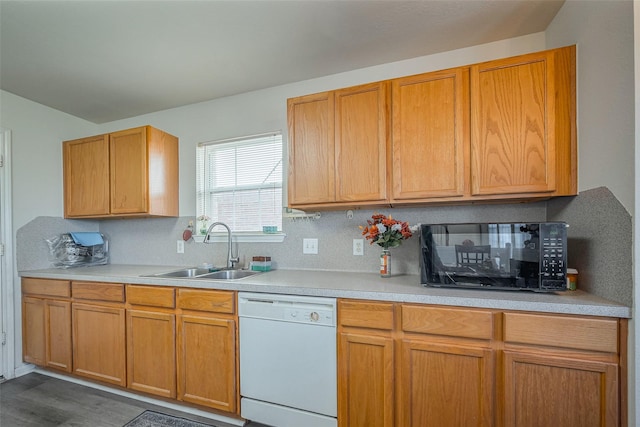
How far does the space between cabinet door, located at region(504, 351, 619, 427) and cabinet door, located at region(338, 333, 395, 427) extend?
1.74 ft

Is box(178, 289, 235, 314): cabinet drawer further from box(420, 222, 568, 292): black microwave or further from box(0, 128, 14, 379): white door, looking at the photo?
box(0, 128, 14, 379): white door

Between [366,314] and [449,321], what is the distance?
404 millimetres

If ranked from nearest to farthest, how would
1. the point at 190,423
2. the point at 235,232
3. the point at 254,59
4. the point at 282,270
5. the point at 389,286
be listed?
the point at 389,286 < the point at 190,423 < the point at 254,59 < the point at 282,270 < the point at 235,232

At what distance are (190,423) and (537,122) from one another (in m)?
2.74

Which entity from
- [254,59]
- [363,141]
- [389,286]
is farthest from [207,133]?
[389,286]

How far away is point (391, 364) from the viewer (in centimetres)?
153

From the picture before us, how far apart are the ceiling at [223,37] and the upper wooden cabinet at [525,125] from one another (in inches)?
14.8

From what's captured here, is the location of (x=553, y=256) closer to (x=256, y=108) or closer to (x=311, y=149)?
(x=311, y=149)

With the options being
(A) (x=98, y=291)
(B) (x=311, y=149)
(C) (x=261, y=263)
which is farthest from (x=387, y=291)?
(A) (x=98, y=291)

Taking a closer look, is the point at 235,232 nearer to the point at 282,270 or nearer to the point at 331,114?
the point at 282,270

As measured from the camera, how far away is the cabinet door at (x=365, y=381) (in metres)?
1.54

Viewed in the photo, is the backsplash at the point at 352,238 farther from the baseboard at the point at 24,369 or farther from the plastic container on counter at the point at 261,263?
the baseboard at the point at 24,369

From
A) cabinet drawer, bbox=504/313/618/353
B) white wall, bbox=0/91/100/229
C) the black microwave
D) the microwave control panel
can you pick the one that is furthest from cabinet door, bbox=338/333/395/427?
white wall, bbox=0/91/100/229

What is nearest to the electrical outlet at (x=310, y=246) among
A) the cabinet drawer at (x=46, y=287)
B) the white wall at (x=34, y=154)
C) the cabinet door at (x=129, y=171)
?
the cabinet door at (x=129, y=171)
